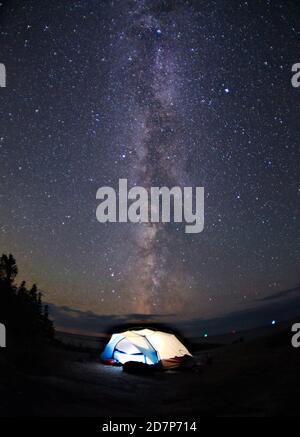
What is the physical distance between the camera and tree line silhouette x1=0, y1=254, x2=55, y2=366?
11.8 m

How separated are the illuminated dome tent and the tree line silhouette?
7.59ft

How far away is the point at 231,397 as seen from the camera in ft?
25.4

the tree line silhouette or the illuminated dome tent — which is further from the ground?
the tree line silhouette

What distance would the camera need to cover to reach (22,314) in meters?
14.1

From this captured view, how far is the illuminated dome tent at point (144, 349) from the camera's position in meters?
9.81

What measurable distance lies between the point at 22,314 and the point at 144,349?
20.6 feet

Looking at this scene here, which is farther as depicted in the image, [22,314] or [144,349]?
[22,314]

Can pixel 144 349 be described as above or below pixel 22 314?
below

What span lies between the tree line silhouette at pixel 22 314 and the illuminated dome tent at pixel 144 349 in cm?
231

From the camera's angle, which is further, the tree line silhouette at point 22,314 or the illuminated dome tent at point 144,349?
the tree line silhouette at point 22,314
